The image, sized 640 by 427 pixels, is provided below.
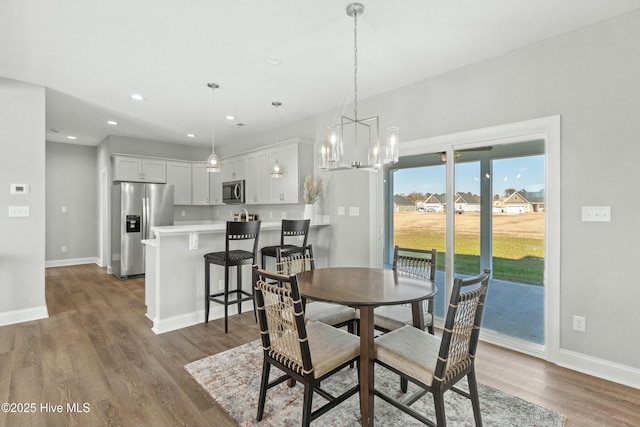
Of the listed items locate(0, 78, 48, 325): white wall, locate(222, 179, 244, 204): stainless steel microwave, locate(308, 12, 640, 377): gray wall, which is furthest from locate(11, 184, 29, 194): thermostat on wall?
locate(308, 12, 640, 377): gray wall

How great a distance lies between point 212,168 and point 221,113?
1.17 meters

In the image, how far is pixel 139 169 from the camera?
6137 millimetres

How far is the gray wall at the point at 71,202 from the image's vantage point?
6.56m

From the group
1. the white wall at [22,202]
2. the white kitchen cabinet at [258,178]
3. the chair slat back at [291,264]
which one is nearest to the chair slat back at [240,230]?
the chair slat back at [291,264]

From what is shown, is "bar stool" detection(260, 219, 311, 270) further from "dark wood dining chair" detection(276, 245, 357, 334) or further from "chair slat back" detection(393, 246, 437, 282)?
"chair slat back" detection(393, 246, 437, 282)

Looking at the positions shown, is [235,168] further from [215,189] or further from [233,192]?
[215,189]

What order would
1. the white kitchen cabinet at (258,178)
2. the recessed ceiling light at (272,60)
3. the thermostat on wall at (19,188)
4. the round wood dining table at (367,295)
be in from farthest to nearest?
1. the white kitchen cabinet at (258,178)
2. the thermostat on wall at (19,188)
3. the recessed ceiling light at (272,60)
4. the round wood dining table at (367,295)

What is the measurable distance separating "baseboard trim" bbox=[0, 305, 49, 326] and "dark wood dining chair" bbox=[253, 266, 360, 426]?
10.8 feet

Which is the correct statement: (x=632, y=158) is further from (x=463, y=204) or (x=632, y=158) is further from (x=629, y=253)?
(x=463, y=204)

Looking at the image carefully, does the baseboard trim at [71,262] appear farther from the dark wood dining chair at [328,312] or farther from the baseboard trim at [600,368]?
the baseboard trim at [600,368]

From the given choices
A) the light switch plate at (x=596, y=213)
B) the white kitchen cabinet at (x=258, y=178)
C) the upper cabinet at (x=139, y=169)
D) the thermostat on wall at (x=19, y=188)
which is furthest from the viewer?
the upper cabinet at (x=139, y=169)

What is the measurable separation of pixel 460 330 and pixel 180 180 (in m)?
6.47

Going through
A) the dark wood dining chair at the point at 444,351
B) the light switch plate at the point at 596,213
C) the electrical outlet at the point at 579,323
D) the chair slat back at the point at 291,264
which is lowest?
the electrical outlet at the point at 579,323

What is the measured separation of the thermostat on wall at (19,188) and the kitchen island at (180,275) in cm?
147
